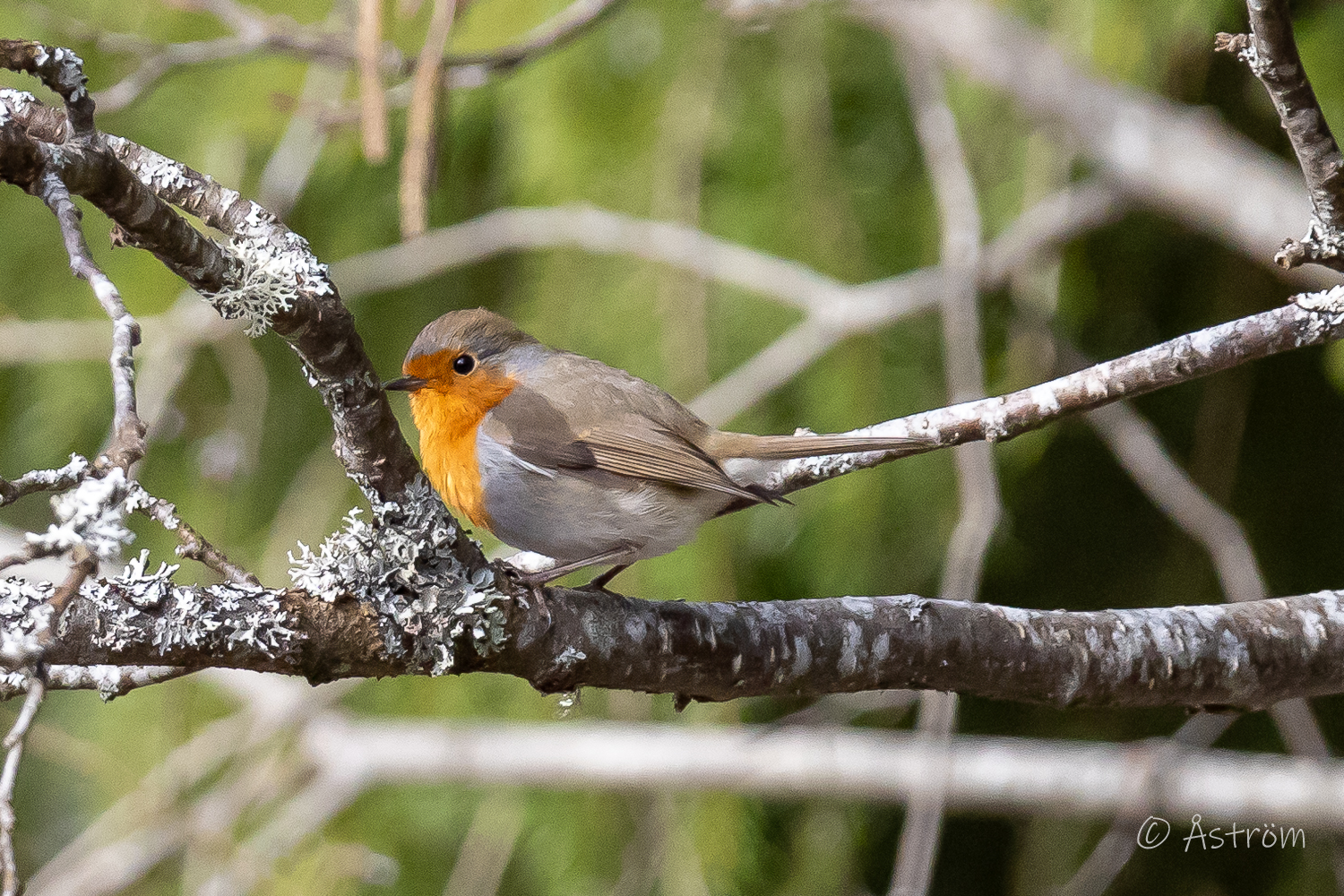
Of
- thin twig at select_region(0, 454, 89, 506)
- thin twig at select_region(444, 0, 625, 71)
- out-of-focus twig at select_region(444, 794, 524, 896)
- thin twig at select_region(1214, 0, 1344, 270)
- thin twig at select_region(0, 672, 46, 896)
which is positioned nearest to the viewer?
thin twig at select_region(0, 672, 46, 896)

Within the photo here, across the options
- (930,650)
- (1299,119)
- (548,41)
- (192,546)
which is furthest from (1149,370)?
(548,41)

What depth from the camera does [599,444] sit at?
2.47 metres

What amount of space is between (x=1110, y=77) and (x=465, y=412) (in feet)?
7.54

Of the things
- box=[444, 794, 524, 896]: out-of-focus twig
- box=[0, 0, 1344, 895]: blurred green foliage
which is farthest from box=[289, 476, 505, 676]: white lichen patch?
box=[444, 794, 524, 896]: out-of-focus twig

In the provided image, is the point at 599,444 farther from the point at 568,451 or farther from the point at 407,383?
the point at 407,383

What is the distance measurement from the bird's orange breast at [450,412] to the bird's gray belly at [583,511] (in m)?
0.13

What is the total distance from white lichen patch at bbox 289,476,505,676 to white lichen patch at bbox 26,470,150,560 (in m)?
0.57

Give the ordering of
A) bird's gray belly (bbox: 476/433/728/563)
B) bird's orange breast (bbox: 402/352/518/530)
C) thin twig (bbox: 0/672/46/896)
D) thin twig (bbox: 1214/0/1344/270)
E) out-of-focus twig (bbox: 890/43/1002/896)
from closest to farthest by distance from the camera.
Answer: thin twig (bbox: 0/672/46/896)
thin twig (bbox: 1214/0/1344/270)
bird's gray belly (bbox: 476/433/728/563)
bird's orange breast (bbox: 402/352/518/530)
out-of-focus twig (bbox: 890/43/1002/896)

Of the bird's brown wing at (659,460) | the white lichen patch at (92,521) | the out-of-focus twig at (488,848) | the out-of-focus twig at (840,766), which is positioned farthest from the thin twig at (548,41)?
the out-of-focus twig at (488,848)

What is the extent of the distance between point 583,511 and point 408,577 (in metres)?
0.78

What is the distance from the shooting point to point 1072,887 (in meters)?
3.38

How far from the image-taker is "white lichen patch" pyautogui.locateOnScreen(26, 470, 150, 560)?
0.95 metres

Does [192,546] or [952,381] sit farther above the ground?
[952,381]

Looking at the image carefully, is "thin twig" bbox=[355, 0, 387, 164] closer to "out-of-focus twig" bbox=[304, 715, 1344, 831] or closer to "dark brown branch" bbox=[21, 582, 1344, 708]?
"dark brown branch" bbox=[21, 582, 1344, 708]
